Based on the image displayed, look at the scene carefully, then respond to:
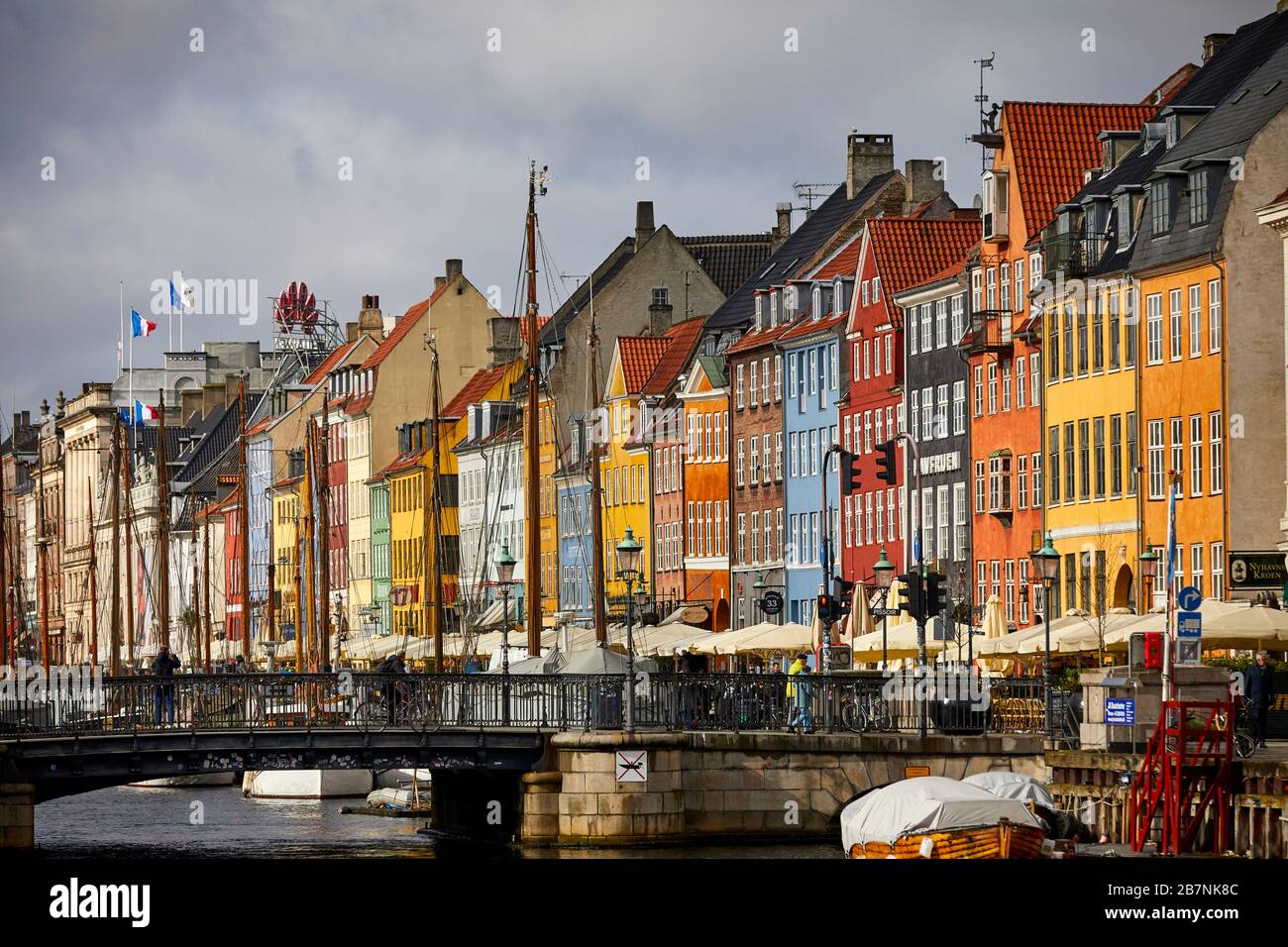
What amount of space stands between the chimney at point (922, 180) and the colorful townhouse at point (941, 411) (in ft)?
32.6

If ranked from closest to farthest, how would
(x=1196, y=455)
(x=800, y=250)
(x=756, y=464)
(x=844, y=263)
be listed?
(x=1196, y=455)
(x=844, y=263)
(x=756, y=464)
(x=800, y=250)

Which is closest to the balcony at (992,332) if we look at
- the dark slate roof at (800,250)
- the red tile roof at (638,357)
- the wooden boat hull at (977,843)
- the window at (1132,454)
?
the window at (1132,454)

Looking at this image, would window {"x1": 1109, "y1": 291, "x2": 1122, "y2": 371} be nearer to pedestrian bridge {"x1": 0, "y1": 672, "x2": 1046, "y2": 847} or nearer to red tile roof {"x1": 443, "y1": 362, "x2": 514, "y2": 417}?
pedestrian bridge {"x1": 0, "y1": 672, "x2": 1046, "y2": 847}

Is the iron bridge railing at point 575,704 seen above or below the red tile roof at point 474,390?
below

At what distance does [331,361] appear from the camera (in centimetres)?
17050

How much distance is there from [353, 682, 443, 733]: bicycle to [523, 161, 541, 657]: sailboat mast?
9194mm

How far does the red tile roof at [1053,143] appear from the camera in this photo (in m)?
87.6

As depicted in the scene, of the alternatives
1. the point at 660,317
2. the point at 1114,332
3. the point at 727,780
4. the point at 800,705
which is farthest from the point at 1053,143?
the point at 660,317

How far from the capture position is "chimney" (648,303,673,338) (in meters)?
127

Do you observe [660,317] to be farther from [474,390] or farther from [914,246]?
[914,246]

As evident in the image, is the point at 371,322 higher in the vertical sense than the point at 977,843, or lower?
higher

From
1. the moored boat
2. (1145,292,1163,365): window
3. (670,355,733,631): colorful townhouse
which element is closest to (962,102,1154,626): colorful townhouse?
(1145,292,1163,365): window

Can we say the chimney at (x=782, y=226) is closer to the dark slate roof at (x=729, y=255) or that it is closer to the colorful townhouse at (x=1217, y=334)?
the dark slate roof at (x=729, y=255)

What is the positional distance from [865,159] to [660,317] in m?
16.3
